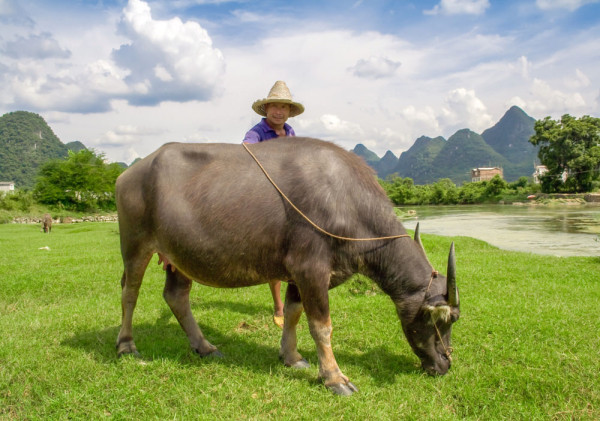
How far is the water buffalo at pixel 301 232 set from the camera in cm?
309

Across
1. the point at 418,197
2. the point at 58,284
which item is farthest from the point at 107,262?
the point at 418,197

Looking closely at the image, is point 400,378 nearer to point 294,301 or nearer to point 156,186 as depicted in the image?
point 294,301

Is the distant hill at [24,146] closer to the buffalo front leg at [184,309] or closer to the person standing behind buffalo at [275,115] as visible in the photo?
the person standing behind buffalo at [275,115]

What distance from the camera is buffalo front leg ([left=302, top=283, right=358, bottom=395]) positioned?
120 inches

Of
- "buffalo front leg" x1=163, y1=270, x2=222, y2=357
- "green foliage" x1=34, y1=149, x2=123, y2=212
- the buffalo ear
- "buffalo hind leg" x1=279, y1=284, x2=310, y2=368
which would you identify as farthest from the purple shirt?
"green foliage" x1=34, y1=149, x2=123, y2=212

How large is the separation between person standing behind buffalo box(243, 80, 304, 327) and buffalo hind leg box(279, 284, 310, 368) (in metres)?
0.83

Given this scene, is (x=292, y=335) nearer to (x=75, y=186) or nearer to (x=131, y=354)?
(x=131, y=354)

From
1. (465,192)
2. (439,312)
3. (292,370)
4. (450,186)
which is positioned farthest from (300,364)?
(450,186)

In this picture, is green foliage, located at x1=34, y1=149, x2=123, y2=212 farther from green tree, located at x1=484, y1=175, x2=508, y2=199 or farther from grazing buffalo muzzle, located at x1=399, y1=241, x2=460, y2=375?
green tree, located at x1=484, y1=175, x2=508, y2=199

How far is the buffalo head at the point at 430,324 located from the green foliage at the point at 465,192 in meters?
55.9

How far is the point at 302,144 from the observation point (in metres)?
3.39

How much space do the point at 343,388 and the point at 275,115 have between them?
2.87m

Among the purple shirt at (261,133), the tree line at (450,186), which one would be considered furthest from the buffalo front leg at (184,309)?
the tree line at (450,186)

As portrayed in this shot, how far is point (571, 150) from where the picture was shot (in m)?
48.3
